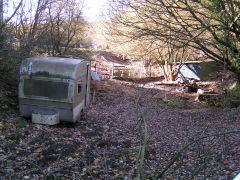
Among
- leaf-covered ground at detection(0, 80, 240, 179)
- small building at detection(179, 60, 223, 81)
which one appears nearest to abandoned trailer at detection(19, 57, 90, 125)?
leaf-covered ground at detection(0, 80, 240, 179)

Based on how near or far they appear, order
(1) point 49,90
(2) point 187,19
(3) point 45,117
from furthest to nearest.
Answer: (2) point 187,19, (1) point 49,90, (3) point 45,117

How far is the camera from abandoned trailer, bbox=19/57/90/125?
893 cm

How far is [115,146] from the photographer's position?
7922 millimetres

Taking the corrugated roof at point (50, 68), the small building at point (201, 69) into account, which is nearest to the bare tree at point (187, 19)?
the corrugated roof at point (50, 68)

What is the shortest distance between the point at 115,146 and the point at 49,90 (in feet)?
10.6

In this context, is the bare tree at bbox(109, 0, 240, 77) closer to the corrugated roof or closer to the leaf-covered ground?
the leaf-covered ground

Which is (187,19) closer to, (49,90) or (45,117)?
(49,90)

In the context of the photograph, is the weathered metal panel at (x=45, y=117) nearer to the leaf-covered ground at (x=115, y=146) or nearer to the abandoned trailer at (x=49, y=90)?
the abandoned trailer at (x=49, y=90)

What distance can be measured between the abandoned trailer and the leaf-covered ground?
0.45m

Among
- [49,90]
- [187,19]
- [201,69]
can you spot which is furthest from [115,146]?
[201,69]

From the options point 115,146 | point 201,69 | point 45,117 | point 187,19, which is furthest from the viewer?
point 201,69

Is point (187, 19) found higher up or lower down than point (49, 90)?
higher up

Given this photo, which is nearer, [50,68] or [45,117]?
[45,117]

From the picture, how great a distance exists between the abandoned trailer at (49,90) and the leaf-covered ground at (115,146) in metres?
0.45
